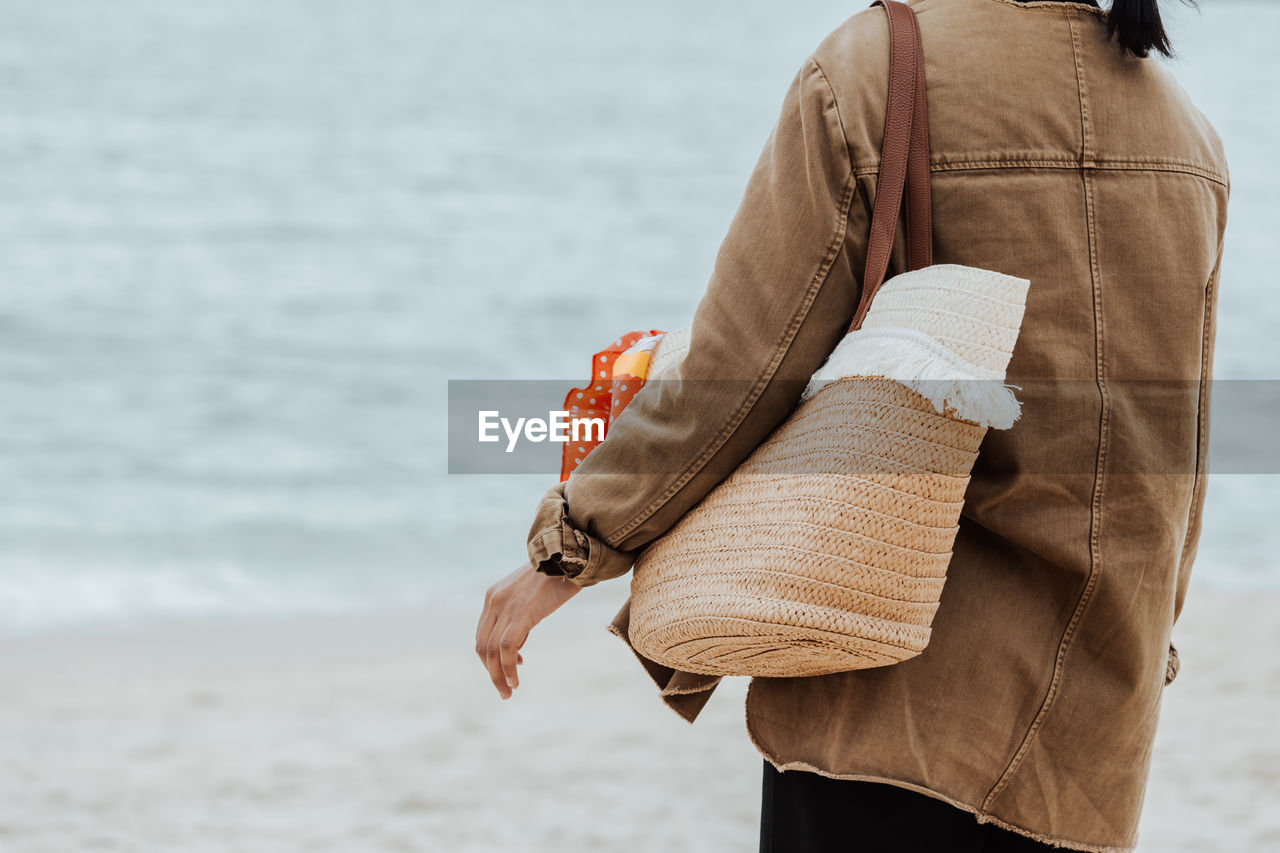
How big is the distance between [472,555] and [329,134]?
46.1 ft

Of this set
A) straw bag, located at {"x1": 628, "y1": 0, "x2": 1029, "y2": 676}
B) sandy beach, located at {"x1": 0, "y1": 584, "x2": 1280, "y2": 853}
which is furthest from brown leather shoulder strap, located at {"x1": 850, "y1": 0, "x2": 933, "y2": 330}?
sandy beach, located at {"x1": 0, "y1": 584, "x2": 1280, "y2": 853}

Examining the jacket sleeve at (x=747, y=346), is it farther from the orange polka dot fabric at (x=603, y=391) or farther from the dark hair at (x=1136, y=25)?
the dark hair at (x=1136, y=25)

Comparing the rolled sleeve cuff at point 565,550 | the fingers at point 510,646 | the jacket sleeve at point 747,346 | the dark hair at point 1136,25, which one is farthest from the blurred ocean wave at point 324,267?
the fingers at point 510,646

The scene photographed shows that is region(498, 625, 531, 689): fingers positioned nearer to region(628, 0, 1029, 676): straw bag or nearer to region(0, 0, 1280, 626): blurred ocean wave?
region(628, 0, 1029, 676): straw bag

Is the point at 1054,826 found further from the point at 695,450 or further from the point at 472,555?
the point at 472,555

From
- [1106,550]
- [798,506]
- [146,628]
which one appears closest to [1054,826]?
[1106,550]

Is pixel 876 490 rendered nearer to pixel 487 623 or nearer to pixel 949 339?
pixel 949 339

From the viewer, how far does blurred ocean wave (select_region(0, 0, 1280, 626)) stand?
6215 millimetres

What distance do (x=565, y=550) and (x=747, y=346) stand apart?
0.25 metres

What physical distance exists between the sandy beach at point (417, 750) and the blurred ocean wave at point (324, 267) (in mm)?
1134

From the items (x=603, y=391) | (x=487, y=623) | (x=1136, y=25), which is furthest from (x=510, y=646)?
(x=1136, y=25)

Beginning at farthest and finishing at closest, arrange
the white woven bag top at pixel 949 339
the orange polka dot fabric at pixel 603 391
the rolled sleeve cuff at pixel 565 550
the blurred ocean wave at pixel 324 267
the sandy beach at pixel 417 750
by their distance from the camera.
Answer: the blurred ocean wave at pixel 324 267 < the sandy beach at pixel 417 750 < the orange polka dot fabric at pixel 603 391 < the rolled sleeve cuff at pixel 565 550 < the white woven bag top at pixel 949 339

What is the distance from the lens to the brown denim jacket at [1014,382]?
102 cm

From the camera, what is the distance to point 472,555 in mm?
6078
